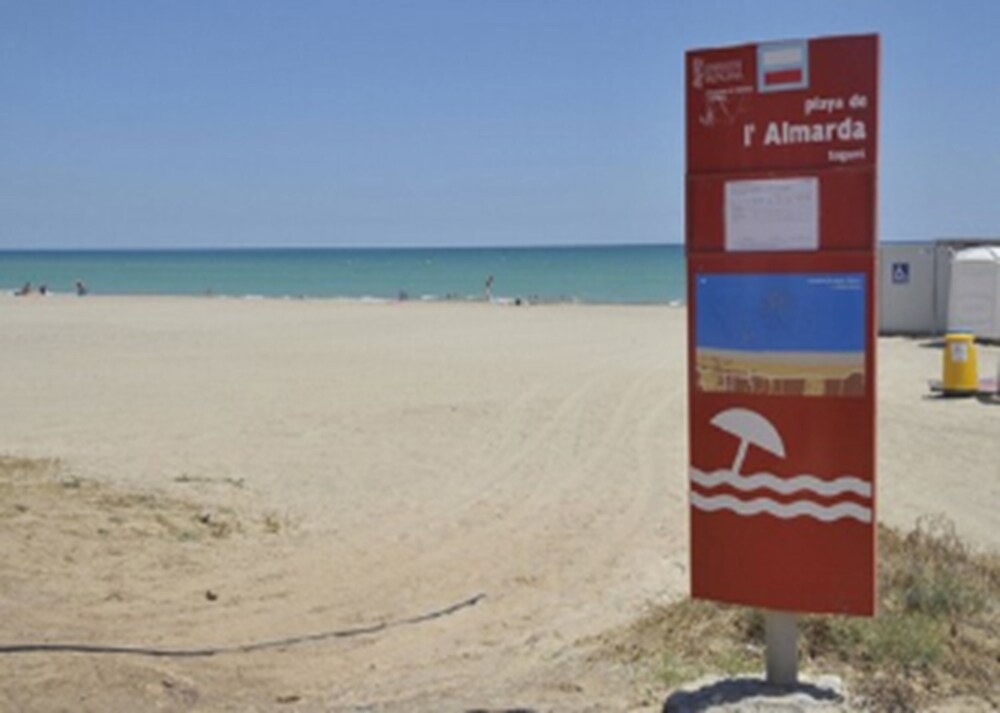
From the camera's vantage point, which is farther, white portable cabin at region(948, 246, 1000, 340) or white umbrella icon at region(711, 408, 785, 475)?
white portable cabin at region(948, 246, 1000, 340)

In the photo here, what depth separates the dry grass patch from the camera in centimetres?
513

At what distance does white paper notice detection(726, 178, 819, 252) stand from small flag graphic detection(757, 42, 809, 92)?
0.32 meters

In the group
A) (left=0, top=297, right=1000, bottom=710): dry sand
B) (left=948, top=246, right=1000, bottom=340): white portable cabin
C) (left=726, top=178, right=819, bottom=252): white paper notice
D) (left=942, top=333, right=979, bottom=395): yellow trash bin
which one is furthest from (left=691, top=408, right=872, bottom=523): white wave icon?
(left=948, top=246, right=1000, bottom=340): white portable cabin

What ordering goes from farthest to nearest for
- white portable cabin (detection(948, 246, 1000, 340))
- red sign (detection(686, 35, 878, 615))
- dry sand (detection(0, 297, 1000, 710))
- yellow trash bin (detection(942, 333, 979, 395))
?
1. white portable cabin (detection(948, 246, 1000, 340))
2. yellow trash bin (detection(942, 333, 979, 395))
3. dry sand (detection(0, 297, 1000, 710))
4. red sign (detection(686, 35, 878, 615))

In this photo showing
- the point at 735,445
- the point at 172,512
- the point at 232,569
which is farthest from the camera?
the point at 172,512

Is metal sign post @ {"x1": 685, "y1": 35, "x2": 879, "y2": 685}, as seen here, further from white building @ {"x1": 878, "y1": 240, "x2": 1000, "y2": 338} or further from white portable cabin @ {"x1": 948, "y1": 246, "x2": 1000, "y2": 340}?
white building @ {"x1": 878, "y1": 240, "x2": 1000, "y2": 338}

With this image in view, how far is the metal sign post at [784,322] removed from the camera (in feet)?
14.5

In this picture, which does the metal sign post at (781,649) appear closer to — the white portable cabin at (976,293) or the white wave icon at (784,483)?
the white wave icon at (784,483)

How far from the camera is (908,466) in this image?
12531mm

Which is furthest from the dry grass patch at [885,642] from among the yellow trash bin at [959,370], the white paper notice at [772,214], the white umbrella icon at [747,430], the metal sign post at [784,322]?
the yellow trash bin at [959,370]

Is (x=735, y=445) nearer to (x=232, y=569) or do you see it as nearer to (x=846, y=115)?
(x=846, y=115)

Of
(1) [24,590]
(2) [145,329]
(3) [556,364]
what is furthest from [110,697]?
(2) [145,329]

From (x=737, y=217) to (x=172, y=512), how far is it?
242 inches

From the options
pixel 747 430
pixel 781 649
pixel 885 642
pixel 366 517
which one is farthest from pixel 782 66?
pixel 366 517
